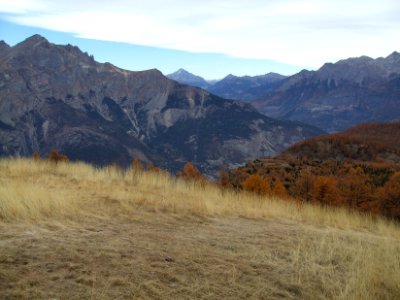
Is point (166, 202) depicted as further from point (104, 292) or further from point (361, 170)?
point (361, 170)

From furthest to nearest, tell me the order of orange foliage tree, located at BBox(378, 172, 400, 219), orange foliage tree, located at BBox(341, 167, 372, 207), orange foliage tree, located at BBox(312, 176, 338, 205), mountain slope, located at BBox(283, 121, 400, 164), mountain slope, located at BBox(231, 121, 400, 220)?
mountain slope, located at BBox(283, 121, 400, 164) < orange foliage tree, located at BBox(341, 167, 372, 207) < mountain slope, located at BBox(231, 121, 400, 220) < orange foliage tree, located at BBox(312, 176, 338, 205) < orange foliage tree, located at BBox(378, 172, 400, 219)

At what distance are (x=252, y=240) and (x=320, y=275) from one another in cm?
231

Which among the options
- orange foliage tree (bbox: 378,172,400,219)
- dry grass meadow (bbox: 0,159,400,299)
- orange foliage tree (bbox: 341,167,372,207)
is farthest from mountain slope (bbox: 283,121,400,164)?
dry grass meadow (bbox: 0,159,400,299)

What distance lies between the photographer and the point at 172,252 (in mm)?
8078

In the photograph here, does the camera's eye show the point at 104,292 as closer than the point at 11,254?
Yes

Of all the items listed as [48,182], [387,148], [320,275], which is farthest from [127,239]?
[387,148]

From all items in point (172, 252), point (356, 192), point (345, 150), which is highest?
point (172, 252)

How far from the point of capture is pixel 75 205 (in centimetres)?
1088

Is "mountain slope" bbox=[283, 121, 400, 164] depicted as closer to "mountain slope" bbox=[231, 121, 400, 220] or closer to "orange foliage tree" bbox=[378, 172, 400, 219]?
"mountain slope" bbox=[231, 121, 400, 220]

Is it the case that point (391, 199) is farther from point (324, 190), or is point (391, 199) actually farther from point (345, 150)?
point (345, 150)

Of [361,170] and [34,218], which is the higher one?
[34,218]

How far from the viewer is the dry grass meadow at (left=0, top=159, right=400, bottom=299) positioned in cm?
649

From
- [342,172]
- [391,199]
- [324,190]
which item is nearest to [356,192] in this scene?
[391,199]

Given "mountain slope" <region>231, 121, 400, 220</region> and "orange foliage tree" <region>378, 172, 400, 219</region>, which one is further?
"mountain slope" <region>231, 121, 400, 220</region>
